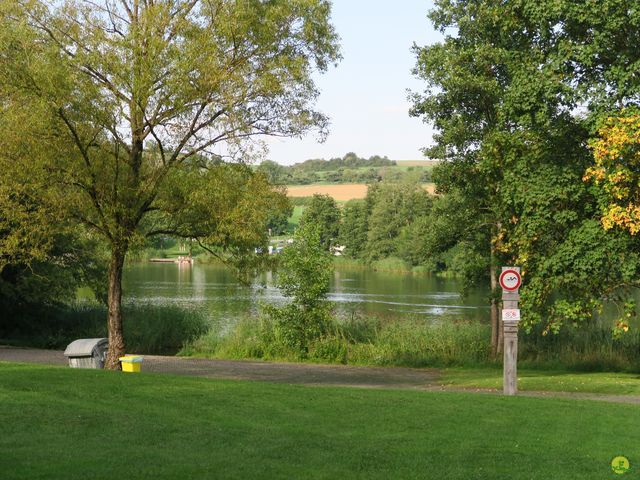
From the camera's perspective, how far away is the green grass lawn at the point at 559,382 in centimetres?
1661

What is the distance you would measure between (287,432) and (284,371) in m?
12.3

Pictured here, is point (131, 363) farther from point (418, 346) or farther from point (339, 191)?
point (339, 191)

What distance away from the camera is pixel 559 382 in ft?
58.0

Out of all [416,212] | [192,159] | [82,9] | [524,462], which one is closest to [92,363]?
[192,159]

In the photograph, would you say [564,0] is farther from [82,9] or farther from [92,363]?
[92,363]

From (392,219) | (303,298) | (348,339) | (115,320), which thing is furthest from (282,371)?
(392,219)

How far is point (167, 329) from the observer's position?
30.4m

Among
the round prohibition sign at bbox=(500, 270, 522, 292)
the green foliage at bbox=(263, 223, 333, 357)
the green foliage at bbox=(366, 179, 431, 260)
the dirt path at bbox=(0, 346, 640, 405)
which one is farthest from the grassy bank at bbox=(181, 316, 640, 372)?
the green foliage at bbox=(366, 179, 431, 260)

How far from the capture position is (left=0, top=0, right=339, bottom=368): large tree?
16.4 m

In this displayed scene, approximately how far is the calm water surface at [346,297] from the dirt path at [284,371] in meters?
9.41

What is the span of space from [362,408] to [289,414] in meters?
1.20

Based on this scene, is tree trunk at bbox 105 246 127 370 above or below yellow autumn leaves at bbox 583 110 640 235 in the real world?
below

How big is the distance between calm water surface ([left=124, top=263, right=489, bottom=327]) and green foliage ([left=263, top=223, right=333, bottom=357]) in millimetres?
6580

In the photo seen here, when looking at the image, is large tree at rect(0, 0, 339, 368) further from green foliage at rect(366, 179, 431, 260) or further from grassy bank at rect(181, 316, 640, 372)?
green foliage at rect(366, 179, 431, 260)
